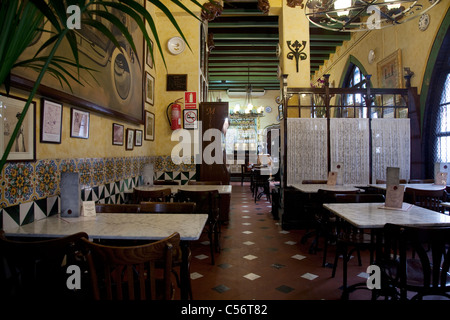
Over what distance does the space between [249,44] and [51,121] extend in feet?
24.7

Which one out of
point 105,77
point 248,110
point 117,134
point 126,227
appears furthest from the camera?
point 248,110

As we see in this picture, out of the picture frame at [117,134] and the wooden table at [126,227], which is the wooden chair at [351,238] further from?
the picture frame at [117,134]

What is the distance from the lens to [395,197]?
8.84 ft

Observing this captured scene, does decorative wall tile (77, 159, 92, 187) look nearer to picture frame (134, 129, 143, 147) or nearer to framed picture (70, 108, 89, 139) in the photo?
framed picture (70, 108, 89, 139)

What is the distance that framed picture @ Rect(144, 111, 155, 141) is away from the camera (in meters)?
5.28

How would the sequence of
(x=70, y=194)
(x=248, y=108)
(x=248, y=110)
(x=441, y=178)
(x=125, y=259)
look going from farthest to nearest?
(x=248, y=110)
(x=248, y=108)
(x=441, y=178)
(x=70, y=194)
(x=125, y=259)

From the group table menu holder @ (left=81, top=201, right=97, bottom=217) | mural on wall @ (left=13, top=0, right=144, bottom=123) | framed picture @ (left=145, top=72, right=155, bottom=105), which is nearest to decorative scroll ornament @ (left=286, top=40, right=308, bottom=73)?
framed picture @ (left=145, top=72, right=155, bottom=105)

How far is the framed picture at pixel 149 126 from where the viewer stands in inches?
208

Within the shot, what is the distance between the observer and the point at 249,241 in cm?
439

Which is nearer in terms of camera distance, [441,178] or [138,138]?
[441,178]

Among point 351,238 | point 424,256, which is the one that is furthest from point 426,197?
point 424,256

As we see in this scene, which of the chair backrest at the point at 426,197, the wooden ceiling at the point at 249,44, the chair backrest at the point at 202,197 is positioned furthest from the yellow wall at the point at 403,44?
the chair backrest at the point at 202,197

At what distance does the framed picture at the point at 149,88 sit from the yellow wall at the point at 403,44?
516 cm

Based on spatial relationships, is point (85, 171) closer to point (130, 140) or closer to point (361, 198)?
point (130, 140)
